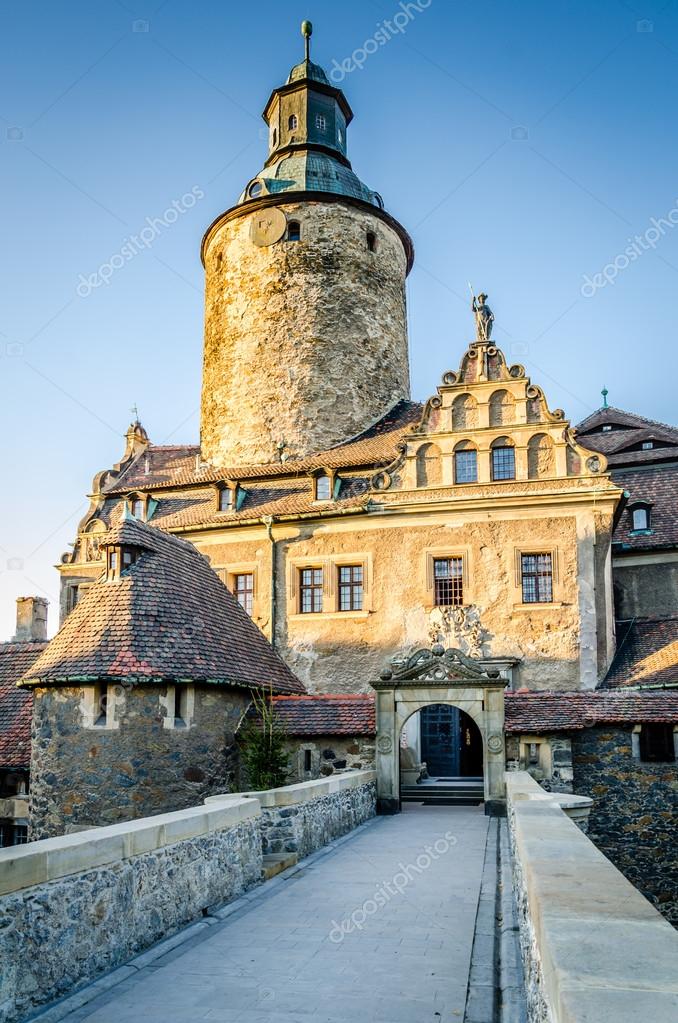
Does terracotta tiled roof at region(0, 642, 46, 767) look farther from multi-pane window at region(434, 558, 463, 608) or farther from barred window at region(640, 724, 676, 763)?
barred window at region(640, 724, 676, 763)

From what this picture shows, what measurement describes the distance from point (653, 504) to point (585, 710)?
33.8 feet

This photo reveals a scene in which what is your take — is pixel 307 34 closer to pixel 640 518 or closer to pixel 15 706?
pixel 640 518

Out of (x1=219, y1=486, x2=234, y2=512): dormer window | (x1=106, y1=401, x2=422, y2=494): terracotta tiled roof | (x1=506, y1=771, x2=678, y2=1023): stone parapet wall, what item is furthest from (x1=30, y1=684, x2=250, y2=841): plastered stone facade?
(x1=506, y1=771, x2=678, y2=1023): stone parapet wall

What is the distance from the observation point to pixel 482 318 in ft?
81.6

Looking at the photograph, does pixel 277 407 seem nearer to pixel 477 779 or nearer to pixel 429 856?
pixel 477 779

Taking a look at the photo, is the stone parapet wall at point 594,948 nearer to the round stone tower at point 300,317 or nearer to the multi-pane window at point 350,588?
the multi-pane window at point 350,588

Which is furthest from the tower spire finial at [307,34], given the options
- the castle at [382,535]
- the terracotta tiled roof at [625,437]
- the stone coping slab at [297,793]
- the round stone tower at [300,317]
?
the stone coping slab at [297,793]

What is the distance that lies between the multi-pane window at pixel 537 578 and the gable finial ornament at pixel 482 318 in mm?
5867

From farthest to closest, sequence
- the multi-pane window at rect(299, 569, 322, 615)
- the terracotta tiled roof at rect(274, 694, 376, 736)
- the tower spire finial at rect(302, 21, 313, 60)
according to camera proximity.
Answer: the tower spire finial at rect(302, 21, 313, 60)
the multi-pane window at rect(299, 569, 322, 615)
the terracotta tiled roof at rect(274, 694, 376, 736)

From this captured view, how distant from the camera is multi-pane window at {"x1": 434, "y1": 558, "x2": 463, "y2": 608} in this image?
2370 cm

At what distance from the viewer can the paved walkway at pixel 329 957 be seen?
608 centimetres

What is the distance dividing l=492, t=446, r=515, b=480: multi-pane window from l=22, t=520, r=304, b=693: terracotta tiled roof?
7.37 m

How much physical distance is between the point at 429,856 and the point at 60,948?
23.2ft

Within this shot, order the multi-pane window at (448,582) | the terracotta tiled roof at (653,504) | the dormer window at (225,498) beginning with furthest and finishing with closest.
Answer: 1. the dormer window at (225,498)
2. the terracotta tiled roof at (653,504)
3. the multi-pane window at (448,582)
